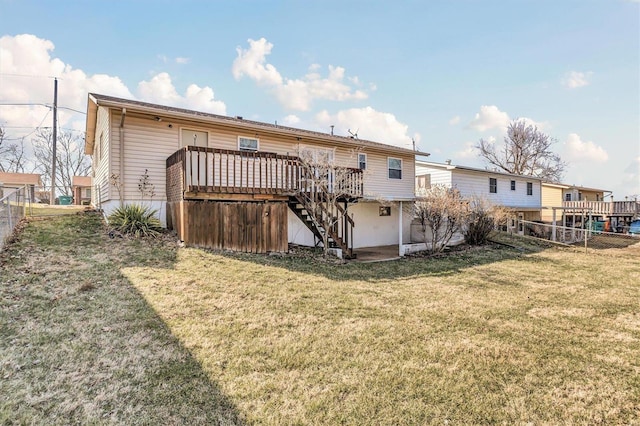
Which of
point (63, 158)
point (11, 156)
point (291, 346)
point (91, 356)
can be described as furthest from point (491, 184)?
point (11, 156)

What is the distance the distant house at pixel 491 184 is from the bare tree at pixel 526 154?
44.1 ft

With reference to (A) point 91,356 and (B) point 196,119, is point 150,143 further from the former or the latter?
(A) point 91,356

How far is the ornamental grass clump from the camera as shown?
920 centimetres

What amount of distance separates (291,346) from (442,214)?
995cm

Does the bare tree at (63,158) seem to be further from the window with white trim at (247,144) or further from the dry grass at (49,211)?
the window with white trim at (247,144)

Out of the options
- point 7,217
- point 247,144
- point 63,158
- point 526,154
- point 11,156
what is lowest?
point 7,217

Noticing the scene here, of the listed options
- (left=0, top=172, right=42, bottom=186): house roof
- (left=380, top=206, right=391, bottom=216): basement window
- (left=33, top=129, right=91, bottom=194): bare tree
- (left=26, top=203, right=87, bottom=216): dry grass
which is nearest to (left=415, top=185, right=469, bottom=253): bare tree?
(left=380, top=206, right=391, bottom=216): basement window

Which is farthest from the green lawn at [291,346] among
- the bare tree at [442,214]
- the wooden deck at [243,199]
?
the bare tree at [442,214]

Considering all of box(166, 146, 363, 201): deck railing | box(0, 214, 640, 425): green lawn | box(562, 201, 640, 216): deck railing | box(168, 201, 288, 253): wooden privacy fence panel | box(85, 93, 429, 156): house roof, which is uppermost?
box(85, 93, 429, 156): house roof

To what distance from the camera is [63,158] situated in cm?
3675

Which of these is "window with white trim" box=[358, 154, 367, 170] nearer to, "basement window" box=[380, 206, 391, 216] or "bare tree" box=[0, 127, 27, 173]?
"basement window" box=[380, 206, 391, 216]

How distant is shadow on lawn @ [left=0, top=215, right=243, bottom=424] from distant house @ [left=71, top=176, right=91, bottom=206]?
61.0ft

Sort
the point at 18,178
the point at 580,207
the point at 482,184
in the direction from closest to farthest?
1. the point at 482,184
2. the point at 18,178
3. the point at 580,207

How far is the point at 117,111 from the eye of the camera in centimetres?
991
